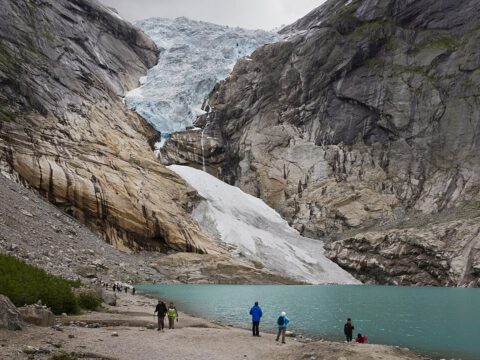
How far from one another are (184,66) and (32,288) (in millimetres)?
123051

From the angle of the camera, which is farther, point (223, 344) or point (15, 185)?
point (15, 185)

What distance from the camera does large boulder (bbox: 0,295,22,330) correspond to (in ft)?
46.2

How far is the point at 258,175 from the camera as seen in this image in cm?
9825

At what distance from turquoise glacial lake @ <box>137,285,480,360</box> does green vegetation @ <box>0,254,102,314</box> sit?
1031 centimetres

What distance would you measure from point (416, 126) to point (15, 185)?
69400 mm

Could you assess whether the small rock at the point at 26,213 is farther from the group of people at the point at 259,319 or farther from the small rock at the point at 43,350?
the small rock at the point at 43,350

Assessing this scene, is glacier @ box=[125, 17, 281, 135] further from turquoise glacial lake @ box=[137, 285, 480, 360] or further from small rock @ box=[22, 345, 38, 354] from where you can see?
small rock @ box=[22, 345, 38, 354]

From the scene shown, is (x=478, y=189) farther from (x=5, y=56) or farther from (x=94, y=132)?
(x=5, y=56)

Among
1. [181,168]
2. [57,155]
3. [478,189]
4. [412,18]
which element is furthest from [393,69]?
[57,155]

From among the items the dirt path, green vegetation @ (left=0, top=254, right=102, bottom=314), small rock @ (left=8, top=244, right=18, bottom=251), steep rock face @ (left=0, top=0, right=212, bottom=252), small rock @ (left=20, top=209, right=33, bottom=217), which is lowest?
the dirt path

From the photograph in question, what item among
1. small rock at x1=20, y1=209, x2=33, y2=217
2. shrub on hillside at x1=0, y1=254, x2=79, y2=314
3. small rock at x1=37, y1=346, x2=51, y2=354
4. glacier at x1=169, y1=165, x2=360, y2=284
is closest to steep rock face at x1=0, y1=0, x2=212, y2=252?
glacier at x1=169, y1=165, x2=360, y2=284

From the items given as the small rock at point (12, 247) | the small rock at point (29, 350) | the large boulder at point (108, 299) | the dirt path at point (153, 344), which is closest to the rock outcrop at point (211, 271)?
the small rock at point (12, 247)

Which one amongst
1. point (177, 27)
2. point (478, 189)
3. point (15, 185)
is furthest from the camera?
point (177, 27)

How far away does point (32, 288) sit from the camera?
18641mm
